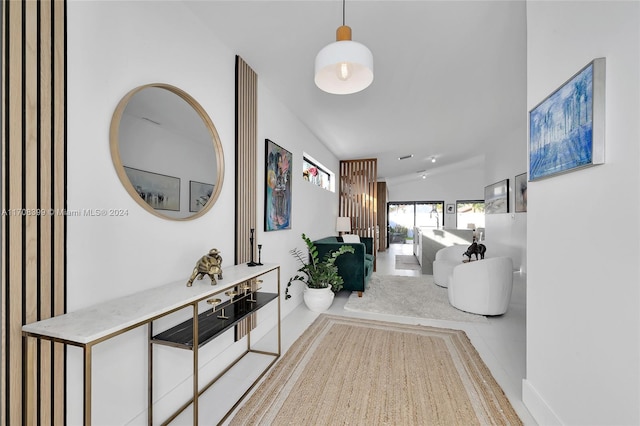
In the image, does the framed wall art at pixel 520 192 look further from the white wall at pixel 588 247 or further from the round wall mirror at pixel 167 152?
the round wall mirror at pixel 167 152

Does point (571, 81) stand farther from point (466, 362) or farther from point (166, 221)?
point (166, 221)

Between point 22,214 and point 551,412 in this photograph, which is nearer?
point 22,214

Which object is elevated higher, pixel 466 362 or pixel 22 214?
pixel 22 214

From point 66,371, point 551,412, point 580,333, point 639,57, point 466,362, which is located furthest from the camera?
point 466,362

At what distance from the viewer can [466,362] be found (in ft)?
7.11

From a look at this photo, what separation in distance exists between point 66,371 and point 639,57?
8.07ft

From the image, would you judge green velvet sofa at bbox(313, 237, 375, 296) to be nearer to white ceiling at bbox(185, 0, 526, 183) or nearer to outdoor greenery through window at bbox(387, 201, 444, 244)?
white ceiling at bbox(185, 0, 526, 183)

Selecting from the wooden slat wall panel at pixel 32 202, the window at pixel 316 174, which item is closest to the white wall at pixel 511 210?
the window at pixel 316 174

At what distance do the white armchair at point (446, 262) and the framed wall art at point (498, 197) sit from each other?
191 cm

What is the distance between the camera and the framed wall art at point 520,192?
4.76 metres

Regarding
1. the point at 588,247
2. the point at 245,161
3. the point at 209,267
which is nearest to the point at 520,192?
the point at 588,247

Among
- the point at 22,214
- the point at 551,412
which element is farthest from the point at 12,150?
the point at 551,412

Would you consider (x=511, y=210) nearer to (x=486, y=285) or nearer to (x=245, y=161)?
(x=486, y=285)

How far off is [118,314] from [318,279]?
2554mm
